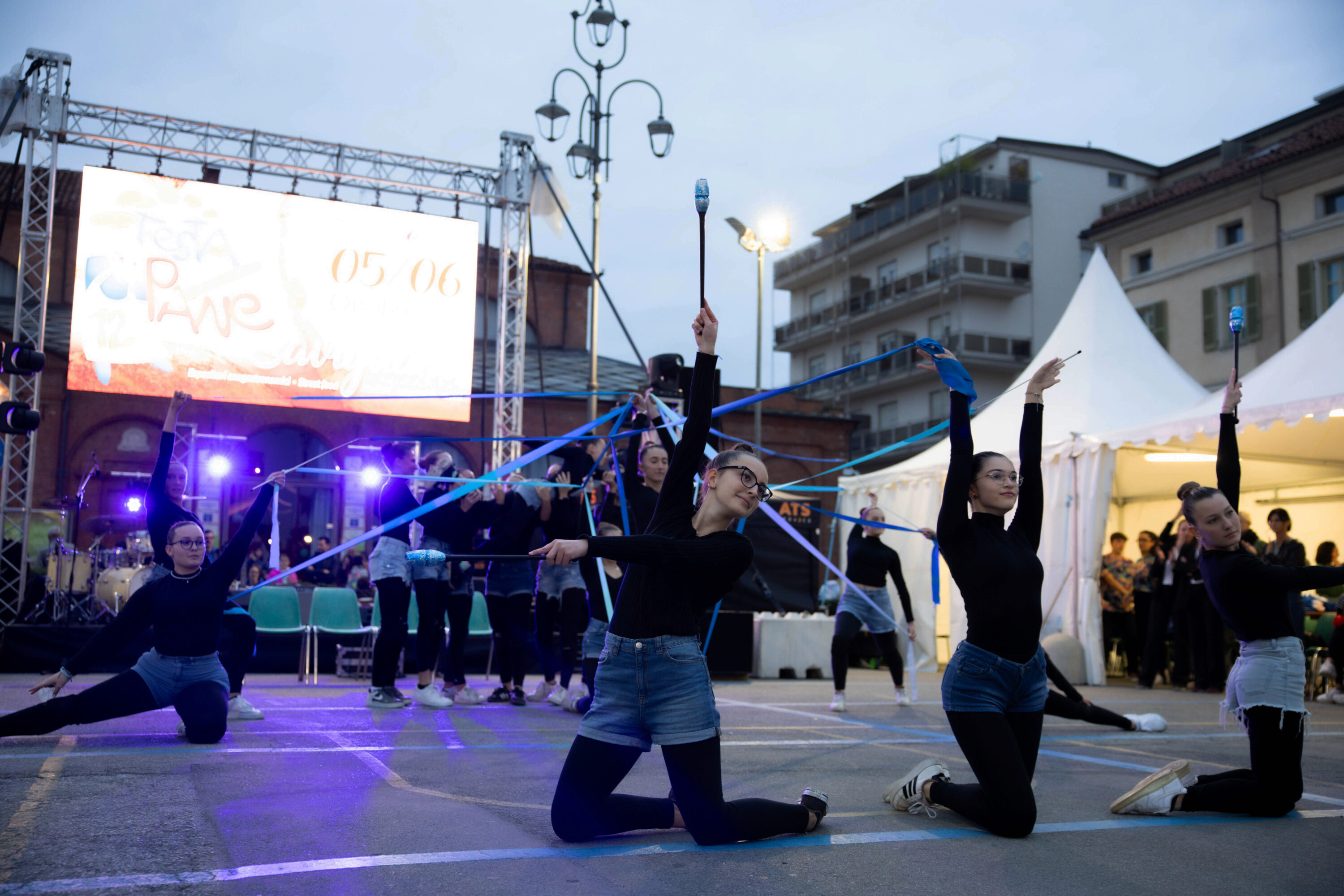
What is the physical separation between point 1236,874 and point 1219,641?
9970mm

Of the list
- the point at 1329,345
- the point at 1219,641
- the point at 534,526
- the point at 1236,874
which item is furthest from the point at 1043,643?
the point at 1236,874

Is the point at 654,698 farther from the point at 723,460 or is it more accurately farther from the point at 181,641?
the point at 181,641

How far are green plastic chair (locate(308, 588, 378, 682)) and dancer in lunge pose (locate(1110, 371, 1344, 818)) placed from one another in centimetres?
915

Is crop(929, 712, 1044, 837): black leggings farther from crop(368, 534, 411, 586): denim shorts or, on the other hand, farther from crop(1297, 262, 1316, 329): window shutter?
crop(1297, 262, 1316, 329): window shutter

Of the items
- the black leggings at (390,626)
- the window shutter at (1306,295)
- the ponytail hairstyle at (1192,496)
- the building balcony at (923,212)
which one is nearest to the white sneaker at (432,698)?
the black leggings at (390,626)

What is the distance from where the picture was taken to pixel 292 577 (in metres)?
17.5

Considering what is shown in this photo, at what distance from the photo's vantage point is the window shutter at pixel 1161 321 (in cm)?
3375

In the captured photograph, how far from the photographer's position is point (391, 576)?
7891 millimetres

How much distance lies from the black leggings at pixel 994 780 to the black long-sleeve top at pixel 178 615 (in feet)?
13.9

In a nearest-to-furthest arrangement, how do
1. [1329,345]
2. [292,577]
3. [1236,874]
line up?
[1236,874] < [1329,345] < [292,577]

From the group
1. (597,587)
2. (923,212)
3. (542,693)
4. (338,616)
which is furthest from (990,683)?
(923,212)

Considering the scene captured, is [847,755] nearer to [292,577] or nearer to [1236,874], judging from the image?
[1236,874]

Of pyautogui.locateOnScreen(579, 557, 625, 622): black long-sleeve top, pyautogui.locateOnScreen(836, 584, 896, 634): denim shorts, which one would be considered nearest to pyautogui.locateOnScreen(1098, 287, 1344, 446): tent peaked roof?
pyautogui.locateOnScreen(836, 584, 896, 634): denim shorts

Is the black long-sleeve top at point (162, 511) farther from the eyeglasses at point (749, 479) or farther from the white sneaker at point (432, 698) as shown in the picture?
the eyeglasses at point (749, 479)
